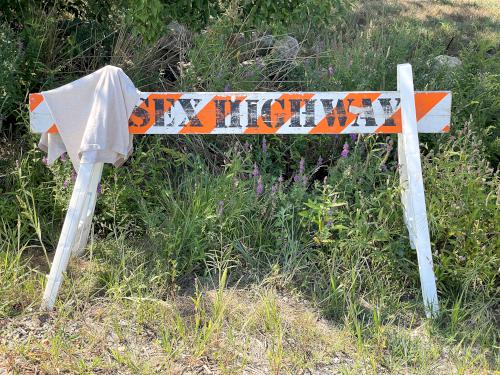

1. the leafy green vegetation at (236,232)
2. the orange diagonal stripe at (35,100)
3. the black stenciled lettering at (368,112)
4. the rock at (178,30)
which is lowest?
the leafy green vegetation at (236,232)

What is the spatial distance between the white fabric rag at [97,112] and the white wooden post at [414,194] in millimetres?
1569

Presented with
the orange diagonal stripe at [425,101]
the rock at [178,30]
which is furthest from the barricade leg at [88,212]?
the rock at [178,30]

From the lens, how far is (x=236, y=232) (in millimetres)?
4031

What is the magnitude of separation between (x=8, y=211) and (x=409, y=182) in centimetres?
259

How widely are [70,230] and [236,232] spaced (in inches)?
40.9

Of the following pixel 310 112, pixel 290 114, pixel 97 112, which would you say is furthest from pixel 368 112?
pixel 97 112

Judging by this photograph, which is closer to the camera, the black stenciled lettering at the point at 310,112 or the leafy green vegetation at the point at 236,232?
the leafy green vegetation at the point at 236,232

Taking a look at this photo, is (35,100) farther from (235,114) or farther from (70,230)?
(235,114)

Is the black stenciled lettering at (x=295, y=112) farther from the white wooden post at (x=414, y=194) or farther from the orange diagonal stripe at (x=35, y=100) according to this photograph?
the orange diagonal stripe at (x=35, y=100)

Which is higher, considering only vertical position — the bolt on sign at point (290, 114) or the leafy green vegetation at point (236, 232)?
the bolt on sign at point (290, 114)

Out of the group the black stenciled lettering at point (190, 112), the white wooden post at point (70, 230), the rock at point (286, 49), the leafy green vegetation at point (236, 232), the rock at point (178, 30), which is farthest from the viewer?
the rock at point (286, 49)

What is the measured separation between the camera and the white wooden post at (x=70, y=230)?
11.4ft

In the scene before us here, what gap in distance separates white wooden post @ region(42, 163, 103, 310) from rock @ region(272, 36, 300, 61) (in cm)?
245

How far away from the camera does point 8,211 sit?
4.23 meters
